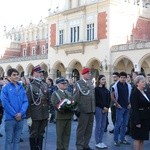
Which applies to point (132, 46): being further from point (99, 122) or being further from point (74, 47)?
point (99, 122)

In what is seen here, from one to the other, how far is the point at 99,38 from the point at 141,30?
193 inches

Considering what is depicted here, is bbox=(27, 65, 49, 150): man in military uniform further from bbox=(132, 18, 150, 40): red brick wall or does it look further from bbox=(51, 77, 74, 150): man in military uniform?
bbox=(132, 18, 150, 40): red brick wall

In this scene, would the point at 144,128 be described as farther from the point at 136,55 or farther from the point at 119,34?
the point at 119,34

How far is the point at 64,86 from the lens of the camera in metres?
6.69

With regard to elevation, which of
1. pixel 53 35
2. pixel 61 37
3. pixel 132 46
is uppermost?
pixel 53 35

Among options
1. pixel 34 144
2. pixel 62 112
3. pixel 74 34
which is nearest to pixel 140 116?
pixel 62 112

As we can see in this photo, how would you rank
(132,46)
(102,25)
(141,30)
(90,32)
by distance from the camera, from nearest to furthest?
(132,46) < (102,25) < (90,32) < (141,30)

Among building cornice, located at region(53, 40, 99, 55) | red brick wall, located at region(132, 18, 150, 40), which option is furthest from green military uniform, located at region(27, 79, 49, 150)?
red brick wall, located at region(132, 18, 150, 40)

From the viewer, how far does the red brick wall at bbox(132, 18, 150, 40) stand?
3037cm

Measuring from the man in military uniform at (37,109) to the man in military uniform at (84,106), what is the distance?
0.84 meters

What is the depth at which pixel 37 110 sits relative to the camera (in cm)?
649

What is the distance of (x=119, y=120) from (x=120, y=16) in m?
21.6

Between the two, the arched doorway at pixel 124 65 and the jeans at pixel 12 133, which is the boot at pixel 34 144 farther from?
the arched doorway at pixel 124 65

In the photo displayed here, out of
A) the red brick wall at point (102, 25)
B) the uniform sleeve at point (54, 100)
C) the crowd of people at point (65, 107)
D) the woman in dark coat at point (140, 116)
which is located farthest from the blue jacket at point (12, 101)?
the red brick wall at point (102, 25)
